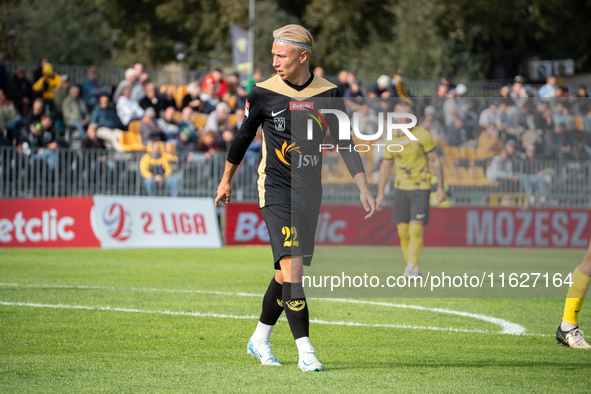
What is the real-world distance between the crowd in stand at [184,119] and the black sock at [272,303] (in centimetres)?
1365

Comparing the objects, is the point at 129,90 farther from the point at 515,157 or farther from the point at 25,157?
the point at 515,157

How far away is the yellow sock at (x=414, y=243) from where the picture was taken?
11092 millimetres

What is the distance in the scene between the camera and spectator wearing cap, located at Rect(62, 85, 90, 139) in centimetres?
2115

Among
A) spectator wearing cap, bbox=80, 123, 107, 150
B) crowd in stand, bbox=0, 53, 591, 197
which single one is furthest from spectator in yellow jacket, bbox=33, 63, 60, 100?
spectator wearing cap, bbox=80, 123, 107, 150

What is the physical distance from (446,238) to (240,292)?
8.92m

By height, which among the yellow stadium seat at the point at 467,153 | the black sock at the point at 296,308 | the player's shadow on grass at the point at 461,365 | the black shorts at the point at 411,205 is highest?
the yellow stadium seat at the point at 467,153

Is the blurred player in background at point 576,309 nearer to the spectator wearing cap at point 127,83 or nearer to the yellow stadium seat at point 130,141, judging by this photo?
the yellow stadium seat at point 130,141

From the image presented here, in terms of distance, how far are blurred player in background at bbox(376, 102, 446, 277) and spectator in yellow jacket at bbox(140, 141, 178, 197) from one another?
27.1 feet

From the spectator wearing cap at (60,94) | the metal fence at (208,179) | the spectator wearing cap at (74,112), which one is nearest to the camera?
the metal fence at (208,179)

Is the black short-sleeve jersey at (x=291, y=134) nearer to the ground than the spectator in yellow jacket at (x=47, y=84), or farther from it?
nearer to the ground

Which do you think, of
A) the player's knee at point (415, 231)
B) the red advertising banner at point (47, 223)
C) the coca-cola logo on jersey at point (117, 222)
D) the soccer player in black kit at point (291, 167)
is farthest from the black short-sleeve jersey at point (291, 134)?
the coca-cola logo on jersey at point (117, 222)

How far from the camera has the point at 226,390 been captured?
4895mm

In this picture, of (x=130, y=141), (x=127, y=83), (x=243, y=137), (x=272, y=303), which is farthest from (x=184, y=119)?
(x=272, y=303)

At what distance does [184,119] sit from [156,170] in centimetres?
317
